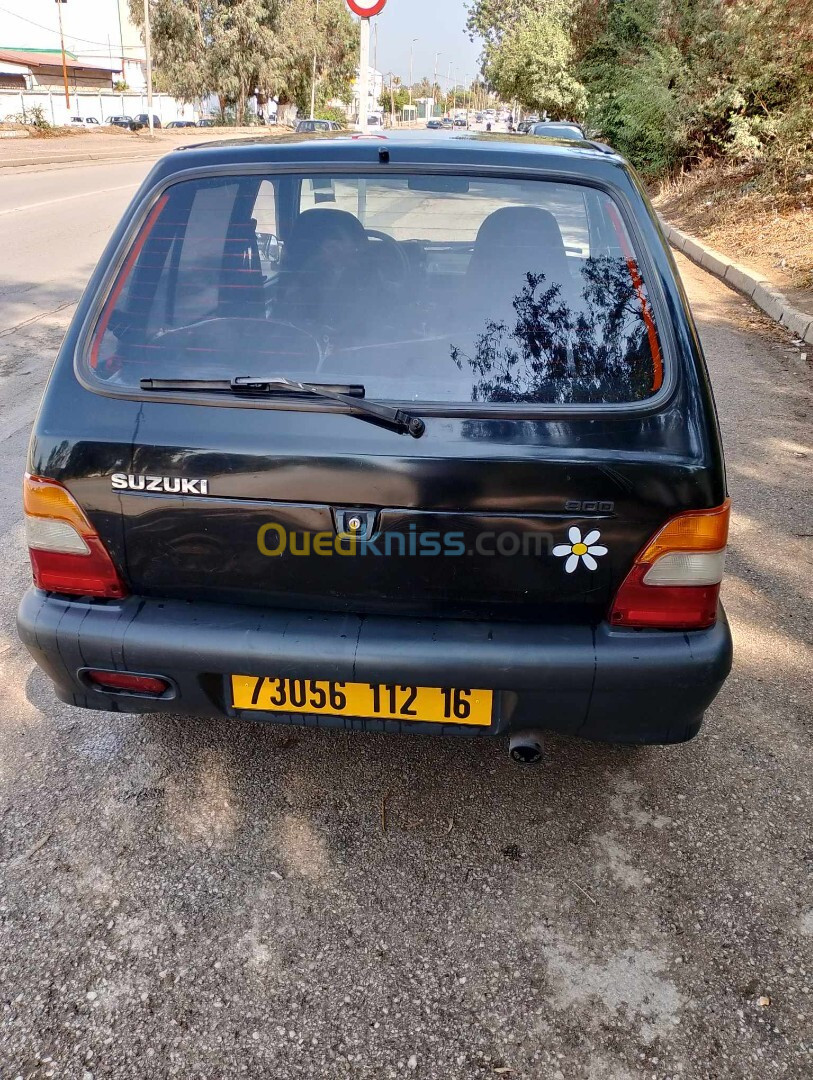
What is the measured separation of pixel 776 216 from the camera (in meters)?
13.4

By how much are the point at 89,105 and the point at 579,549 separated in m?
72.3

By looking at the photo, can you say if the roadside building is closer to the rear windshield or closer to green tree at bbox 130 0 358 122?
green tree at bbox 130 0 358 122

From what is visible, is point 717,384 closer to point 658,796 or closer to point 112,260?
point 658,796

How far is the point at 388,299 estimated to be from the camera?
7.75 feet

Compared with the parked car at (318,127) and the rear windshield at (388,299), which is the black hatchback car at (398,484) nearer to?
the rear windshield at (388,299)

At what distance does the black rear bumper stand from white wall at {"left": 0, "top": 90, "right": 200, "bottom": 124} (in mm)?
58710

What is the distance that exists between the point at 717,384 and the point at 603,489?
18.4 feet

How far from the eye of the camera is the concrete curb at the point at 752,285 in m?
8.88

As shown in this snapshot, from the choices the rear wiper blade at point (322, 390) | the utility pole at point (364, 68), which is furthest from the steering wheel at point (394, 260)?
the utility pole at point (364, 68)

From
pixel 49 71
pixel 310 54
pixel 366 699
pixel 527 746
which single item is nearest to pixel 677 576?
pixel 527 746

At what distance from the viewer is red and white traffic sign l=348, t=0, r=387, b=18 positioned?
838 cm

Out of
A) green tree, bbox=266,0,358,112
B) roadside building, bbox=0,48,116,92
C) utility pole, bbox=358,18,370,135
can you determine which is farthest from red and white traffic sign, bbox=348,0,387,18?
roadside building, bbox=0,48,116,92

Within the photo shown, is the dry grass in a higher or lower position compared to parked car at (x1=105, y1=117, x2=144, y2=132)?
lower

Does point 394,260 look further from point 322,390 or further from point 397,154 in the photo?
point 322,390
